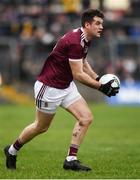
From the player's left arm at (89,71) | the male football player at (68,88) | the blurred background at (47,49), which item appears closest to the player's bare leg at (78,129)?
the male football player at (68,88)

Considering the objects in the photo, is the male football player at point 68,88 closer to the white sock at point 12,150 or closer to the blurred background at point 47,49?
the white sock at point 12,150

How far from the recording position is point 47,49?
31.2 meters

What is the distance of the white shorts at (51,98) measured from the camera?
11.3 metres

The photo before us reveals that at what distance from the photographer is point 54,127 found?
20.9 m

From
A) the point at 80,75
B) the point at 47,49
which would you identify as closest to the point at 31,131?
the point at 80,75

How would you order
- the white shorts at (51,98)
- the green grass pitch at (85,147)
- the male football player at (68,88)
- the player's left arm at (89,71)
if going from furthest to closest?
1. the player's left arm at (89,71)
2. the white shorts at (51,98)
3. the male football player at (68,88)
4. the green grass pitch at (85,147)

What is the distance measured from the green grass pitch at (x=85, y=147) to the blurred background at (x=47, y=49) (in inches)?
162

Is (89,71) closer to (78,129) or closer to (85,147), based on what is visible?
(78,129)

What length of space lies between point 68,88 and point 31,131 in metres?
0.84

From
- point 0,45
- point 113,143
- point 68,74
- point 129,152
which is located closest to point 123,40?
point 0,45

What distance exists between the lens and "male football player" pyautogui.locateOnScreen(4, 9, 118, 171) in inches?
439

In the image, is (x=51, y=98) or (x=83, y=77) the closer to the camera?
(x=83, y=77)

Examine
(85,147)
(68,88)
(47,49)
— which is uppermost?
(68,88)

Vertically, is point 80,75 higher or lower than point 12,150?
higher
